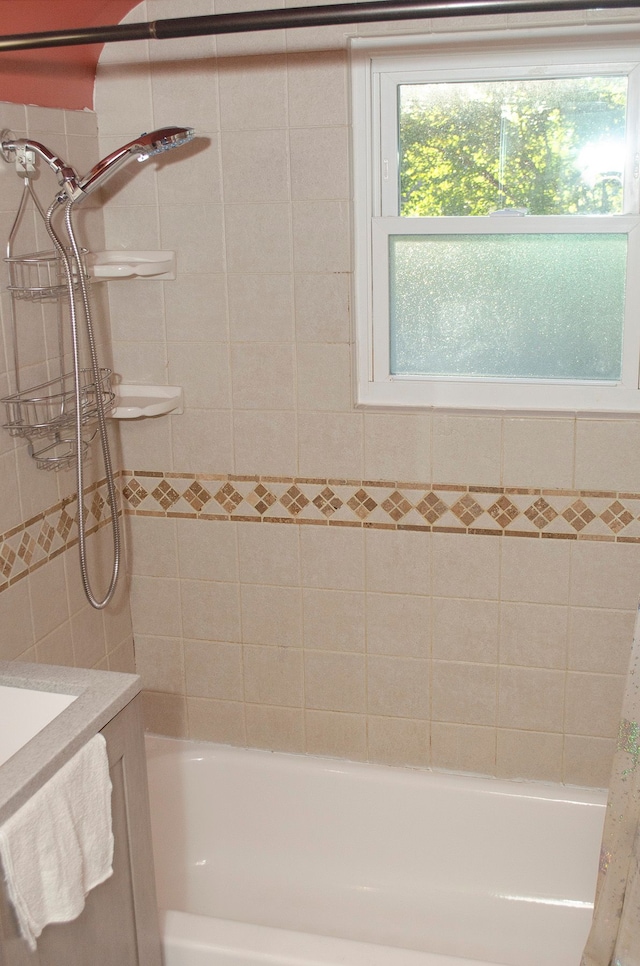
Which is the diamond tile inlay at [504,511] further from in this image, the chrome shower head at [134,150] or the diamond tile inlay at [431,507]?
the chrome shower head at [134,150]

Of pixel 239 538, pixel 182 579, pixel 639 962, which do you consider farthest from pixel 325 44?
pixel 639 962

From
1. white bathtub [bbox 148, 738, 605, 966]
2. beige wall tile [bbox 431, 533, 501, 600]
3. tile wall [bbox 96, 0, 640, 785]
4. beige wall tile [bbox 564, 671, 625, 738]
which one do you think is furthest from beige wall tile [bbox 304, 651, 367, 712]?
beige wall tile [bbox 564, 671, 625, 738]

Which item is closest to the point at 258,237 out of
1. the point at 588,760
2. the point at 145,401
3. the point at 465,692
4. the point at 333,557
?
the point at 145,401

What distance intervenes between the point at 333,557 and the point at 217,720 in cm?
62

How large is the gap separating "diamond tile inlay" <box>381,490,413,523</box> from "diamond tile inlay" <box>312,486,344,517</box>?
0.12 meters

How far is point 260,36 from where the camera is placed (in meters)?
2.26

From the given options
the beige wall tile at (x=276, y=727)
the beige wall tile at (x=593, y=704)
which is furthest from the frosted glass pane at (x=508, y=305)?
the beige wall tile at (x=276, y=727)

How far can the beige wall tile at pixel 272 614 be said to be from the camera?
2.61 meters

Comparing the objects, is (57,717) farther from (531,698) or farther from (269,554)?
(531,698)

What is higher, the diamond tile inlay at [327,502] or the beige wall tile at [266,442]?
the beige wall tile at [266,442]

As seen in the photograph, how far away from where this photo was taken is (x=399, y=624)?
254 cm

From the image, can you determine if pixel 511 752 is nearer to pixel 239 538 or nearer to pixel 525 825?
pixel 525 825

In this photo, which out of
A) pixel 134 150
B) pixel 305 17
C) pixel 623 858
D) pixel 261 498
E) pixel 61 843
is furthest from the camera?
pixel 261 498

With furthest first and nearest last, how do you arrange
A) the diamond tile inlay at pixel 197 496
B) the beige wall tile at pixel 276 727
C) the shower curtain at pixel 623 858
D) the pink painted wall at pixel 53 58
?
the beige wall tile at pixel 276 727 → the diamond tile inlay at pixel 197 496 → the pink painted wall at pixel 53 58 → the shower curtain at pixel 623 858
